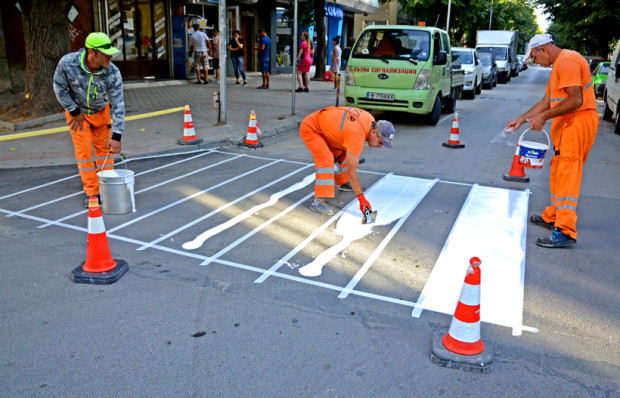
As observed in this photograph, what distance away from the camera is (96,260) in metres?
4.23

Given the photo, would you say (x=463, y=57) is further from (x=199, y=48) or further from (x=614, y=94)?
(x=199, y=48)

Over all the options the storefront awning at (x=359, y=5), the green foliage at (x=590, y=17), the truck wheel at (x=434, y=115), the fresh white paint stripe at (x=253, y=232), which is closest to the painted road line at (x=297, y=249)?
the fresh white paint stripe at (x=253, y=232)

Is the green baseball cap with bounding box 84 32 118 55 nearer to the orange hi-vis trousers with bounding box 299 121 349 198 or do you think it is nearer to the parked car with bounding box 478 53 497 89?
the orange hi-vis trousers with bounding box 299 121 349 198

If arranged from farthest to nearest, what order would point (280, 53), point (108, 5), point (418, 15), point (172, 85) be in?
point (418, 15) → point (280, 53) → point (172, 85) → point (108, 5)

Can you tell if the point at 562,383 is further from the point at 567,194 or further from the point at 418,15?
the point at 418,15

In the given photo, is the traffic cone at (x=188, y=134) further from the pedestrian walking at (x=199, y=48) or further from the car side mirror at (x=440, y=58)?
the pedestrian walking at (x=199, y=48)

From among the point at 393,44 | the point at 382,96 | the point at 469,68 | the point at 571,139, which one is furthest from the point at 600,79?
the point at 571,139

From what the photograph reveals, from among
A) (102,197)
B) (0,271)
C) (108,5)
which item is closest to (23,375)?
(0,271)

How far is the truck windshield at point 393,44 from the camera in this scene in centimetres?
1191

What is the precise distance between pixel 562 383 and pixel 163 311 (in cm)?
264

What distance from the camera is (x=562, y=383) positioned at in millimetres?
3059

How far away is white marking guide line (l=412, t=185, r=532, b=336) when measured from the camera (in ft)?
12.9

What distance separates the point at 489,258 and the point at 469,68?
16012 mm

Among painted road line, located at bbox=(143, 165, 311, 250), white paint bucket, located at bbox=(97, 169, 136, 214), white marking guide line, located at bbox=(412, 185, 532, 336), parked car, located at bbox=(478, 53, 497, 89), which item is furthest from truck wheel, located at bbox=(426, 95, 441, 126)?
parked car, located at bbox=(478, 53, 497, 89)
